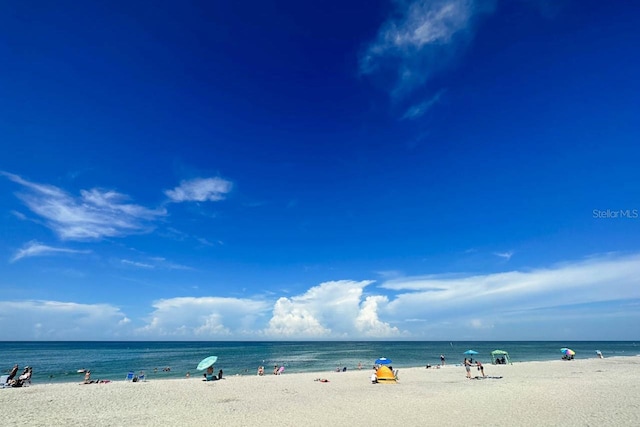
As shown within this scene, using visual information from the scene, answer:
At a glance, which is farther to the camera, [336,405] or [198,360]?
[198,360]

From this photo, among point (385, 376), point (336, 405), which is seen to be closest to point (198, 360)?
point (385, 376)

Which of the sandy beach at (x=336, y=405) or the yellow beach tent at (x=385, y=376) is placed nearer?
the sandy beach at (x=336, y=405)

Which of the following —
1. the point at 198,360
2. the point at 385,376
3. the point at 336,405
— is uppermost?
the point at 198,360

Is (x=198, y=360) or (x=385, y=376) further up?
(x=198, y=360)

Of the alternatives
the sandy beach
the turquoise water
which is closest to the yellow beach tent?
the sandy beach

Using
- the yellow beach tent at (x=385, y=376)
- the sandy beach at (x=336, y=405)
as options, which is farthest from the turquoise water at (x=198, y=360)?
the yellow beach tent at (x=385, y=376)

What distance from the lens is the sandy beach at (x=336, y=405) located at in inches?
594

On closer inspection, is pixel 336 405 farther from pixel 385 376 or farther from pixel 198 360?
pixel 198 360

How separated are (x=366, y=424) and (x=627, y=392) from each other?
18528mm

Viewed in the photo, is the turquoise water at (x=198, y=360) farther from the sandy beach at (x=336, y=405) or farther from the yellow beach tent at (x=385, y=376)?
the yellow beach tent at (x=385, y=376)

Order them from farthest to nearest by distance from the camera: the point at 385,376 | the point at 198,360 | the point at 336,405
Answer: the point at 198,360 → the point at 385,376 → the point at 336,405

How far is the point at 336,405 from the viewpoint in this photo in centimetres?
1877

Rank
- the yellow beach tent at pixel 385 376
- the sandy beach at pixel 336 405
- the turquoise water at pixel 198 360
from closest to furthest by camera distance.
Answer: the sandy beach at pixel 336 405
the yellow beach tent at pixel 385 376
the turquoise water at pixel 198 360

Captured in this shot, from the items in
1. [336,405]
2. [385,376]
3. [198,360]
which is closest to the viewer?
[336,405]
